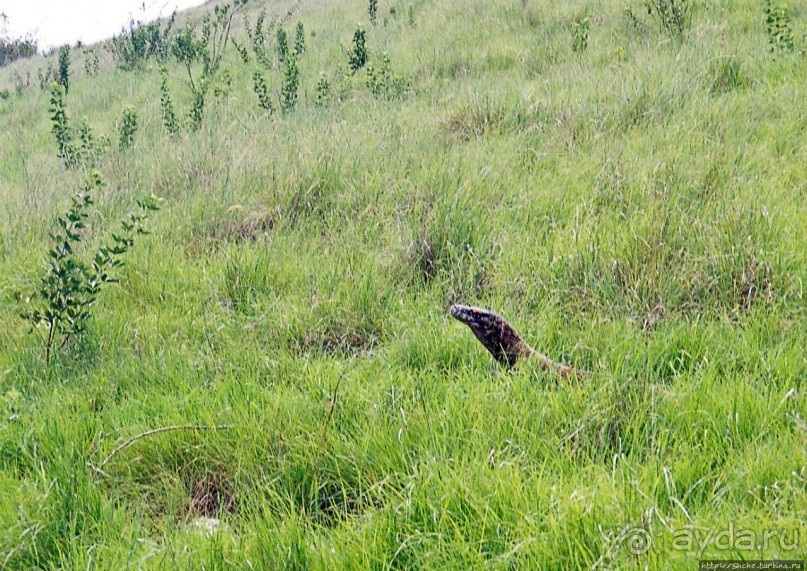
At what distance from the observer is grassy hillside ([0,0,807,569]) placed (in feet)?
5.77

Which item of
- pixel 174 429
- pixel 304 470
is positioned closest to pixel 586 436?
pixel 304 470

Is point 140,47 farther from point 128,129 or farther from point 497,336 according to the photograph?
point 497,336

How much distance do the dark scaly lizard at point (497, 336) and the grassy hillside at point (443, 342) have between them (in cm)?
8

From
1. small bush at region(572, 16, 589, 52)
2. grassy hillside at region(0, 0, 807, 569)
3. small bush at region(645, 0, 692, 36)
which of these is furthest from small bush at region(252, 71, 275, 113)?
small bush at region(645, 0, 692, 36)

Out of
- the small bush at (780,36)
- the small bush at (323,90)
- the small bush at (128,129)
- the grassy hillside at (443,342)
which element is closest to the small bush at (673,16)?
the small bush at (780,36)

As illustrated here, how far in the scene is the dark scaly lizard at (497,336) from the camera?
8.14 feet

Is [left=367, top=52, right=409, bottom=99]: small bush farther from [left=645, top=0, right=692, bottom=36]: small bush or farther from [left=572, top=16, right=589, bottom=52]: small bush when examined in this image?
[left=645, top=0, right=692, bottom=36]: small bush

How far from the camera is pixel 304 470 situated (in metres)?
2.11

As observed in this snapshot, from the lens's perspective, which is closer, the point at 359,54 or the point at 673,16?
the point at 673,16

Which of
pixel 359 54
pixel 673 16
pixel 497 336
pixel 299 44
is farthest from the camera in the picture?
pixel 299 44

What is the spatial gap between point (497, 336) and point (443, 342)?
30 centimetres

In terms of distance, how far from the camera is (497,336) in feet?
8.18

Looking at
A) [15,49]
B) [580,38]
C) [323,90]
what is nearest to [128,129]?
[323,90]

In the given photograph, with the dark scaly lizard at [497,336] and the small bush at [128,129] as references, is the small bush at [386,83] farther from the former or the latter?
the dark scaly lizard at [497,336]
